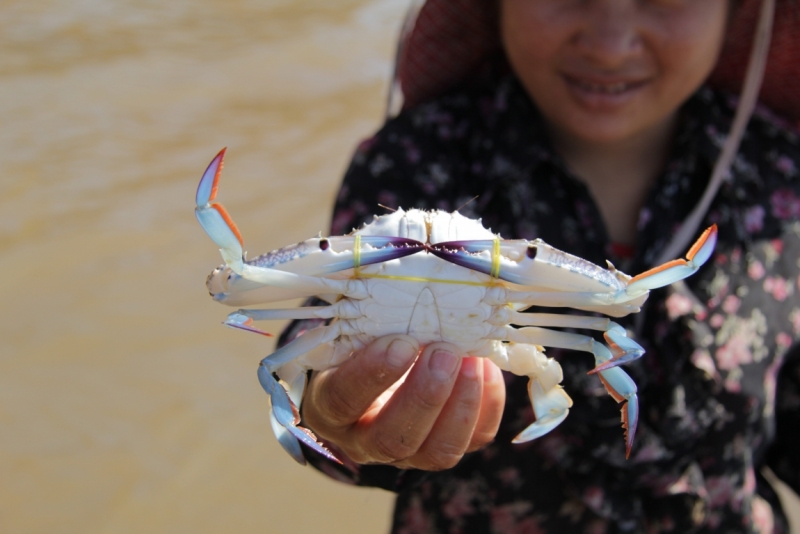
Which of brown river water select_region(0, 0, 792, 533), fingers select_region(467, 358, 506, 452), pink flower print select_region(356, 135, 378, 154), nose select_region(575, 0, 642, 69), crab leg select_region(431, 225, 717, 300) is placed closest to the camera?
crab leg select_region(431, 225, 717, 300)

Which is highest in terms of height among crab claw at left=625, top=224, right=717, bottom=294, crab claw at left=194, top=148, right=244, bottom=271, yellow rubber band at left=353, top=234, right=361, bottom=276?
crab claw at left=194, top=148, right=244, bottom=271

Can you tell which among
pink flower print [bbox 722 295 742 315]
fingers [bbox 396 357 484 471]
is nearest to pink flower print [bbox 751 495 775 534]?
pink flower print [bbox 722 295 742 315]

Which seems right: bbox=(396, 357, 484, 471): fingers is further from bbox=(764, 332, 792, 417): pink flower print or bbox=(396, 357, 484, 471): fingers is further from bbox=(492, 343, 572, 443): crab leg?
bbox=(764, 332, 792, 417): pink flower print

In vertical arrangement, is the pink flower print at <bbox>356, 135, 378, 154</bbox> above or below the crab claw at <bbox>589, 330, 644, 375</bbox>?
above

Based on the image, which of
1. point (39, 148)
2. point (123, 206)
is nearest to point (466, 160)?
point (123, 206)

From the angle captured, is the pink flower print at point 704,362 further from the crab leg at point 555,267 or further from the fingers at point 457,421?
the fingers at point 457,421

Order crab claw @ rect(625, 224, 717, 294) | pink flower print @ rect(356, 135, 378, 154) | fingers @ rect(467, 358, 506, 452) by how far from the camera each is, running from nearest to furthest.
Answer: crab claw @ rect(625, 224, 717, 294) → fingers @ rect(467, 358, 506, 452) → pink flower print @ rect(356, 135, 378, 154)

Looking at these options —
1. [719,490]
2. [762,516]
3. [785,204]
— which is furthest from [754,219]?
[762,516]

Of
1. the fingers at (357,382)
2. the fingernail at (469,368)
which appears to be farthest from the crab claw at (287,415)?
the fingernail at (469,368)
